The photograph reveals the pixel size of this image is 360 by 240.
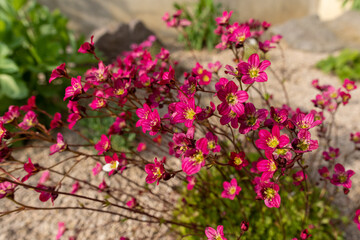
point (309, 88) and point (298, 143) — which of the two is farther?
point (309, 88)

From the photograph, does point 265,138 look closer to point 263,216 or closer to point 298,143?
point 298,143

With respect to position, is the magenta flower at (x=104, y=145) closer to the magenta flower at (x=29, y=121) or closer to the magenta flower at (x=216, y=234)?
the magenta flower at (x=29, y=121)

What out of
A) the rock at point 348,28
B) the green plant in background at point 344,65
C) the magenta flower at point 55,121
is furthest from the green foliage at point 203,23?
the magenta flower at point 55,121

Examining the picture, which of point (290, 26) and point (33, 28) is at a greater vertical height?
point (290, 26)

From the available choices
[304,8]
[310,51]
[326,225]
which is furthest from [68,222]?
[304,8]

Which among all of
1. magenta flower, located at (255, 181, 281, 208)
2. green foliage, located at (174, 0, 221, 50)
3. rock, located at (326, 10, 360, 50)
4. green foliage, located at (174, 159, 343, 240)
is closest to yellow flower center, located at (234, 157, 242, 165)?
magenta flower, located at (255, 181, 281, 208)

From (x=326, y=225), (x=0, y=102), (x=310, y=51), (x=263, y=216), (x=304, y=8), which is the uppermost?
(x=304, y=8)
